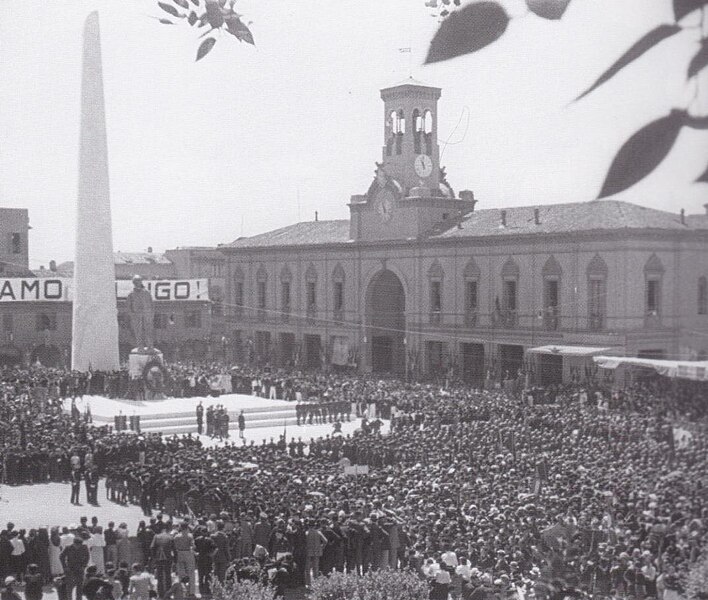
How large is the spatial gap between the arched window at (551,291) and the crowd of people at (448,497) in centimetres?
551

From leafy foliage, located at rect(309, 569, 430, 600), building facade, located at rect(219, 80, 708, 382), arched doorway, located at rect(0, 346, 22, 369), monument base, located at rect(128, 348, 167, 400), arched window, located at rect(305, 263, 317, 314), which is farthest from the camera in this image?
arched doorway, located at rect(0, 346, 22, 369)

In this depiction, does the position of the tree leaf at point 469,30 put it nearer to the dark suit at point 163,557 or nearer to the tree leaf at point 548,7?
the tree leaf at point 548,7

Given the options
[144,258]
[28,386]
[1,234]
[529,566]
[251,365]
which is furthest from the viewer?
[144,258]

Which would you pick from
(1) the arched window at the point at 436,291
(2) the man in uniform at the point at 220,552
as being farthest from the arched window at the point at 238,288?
(2) the man in uniform at the point at 220,552

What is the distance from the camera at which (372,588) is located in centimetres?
784

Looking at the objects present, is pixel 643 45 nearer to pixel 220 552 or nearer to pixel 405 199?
pixel 220 552

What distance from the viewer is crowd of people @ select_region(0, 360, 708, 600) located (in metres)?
3.52

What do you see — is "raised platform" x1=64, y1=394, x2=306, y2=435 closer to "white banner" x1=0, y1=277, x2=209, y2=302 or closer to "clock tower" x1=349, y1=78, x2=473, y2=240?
"clock tower" x1=349, y1=78, x2=473, y2=240

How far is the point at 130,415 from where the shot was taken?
107 feet

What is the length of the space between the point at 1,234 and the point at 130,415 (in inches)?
1208

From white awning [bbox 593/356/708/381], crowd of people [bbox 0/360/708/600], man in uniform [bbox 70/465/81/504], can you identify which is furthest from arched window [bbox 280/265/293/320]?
white awning [bbox 593/356/708/381]

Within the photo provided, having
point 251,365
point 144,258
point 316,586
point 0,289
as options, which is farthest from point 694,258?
point 144,258

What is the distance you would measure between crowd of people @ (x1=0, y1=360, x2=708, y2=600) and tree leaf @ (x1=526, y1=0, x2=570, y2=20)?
1.20 meters

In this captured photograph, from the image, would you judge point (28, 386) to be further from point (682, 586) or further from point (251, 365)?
point (682, 586)
